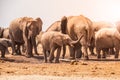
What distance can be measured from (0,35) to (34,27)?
1069 cm

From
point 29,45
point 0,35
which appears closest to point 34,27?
point 29,45

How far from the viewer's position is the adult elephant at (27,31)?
869 inches

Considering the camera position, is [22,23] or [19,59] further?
[22,23]

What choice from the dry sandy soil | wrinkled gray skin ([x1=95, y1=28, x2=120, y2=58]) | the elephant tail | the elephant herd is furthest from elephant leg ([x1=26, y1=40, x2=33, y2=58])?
the dry sandy soil

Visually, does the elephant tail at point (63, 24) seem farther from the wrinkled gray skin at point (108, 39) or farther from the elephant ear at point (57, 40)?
the elephant ear at point (57, 40)

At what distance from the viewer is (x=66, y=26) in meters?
21.5

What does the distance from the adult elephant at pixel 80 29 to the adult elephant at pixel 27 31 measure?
5.55 ft

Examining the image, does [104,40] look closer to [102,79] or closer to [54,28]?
[54,28]

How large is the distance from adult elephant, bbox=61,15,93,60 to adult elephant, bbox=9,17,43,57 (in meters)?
1.69

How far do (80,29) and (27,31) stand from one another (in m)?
A: 3.62

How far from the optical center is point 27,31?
2277 centimetres

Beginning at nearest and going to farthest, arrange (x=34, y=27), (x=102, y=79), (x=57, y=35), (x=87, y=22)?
(x=102, y=79) → (x=57, y=35) → (x=87, y=22) → (x=34, y=27)

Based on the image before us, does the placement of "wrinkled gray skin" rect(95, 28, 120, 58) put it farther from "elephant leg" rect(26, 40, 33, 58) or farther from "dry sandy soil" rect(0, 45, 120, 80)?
"dry sandy soil" rect(0, 45, 120, 80)

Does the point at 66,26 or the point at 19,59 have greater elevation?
the point at 66,26
